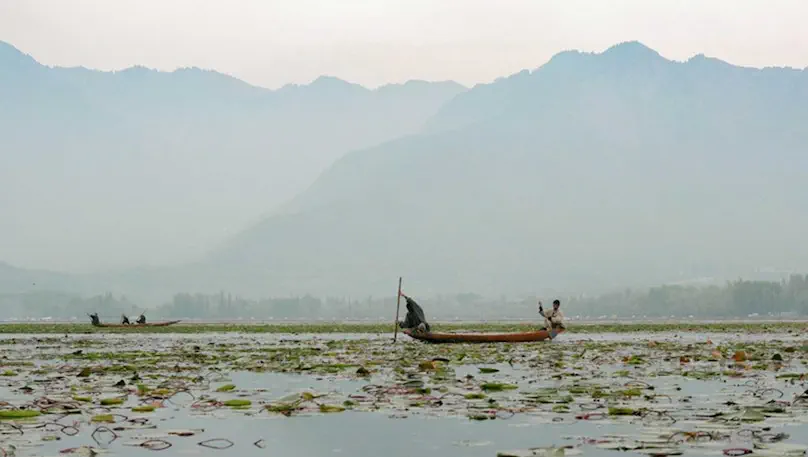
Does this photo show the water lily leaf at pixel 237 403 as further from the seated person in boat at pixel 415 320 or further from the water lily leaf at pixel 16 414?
the seated person in boat at pixel 415 320

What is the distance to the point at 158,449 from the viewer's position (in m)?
16.2

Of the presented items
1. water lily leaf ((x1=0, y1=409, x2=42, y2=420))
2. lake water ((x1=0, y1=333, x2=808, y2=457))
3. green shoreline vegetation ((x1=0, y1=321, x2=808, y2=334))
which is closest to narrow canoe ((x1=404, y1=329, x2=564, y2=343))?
lake water ((x1=0, y1=333, x2=808, y2=457))

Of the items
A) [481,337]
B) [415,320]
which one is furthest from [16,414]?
[481,337]

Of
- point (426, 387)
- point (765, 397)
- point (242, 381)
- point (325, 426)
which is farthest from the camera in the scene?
point (242, 381)

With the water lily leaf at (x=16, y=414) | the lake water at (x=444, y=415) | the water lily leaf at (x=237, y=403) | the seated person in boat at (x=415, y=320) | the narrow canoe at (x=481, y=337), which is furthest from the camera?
the narrow canoe at (x=481, y=337)

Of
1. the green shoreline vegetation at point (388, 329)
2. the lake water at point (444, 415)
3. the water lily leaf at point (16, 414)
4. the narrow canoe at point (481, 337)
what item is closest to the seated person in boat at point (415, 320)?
the narrow canoe at point (481, 337)

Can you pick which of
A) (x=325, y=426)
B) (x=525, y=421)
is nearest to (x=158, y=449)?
(x=325, y=426)

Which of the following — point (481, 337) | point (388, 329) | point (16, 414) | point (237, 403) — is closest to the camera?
point (16, 414)

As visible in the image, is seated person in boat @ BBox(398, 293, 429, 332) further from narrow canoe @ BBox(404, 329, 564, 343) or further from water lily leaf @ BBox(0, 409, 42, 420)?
water lily leaf @ BBox(0, 409, 42, 420)

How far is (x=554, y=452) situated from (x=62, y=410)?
10760 millimetres

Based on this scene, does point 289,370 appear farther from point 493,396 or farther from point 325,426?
point 325,426

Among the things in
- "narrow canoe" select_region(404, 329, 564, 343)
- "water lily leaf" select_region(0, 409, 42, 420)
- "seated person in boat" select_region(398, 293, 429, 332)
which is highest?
"seated person in boat" select_region(398, 293, 429, 332)

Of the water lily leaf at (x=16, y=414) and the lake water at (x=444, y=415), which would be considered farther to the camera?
the water lily leaf at (x=16, y=414)

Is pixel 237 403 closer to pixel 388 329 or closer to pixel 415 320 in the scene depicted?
pixel 415 320
